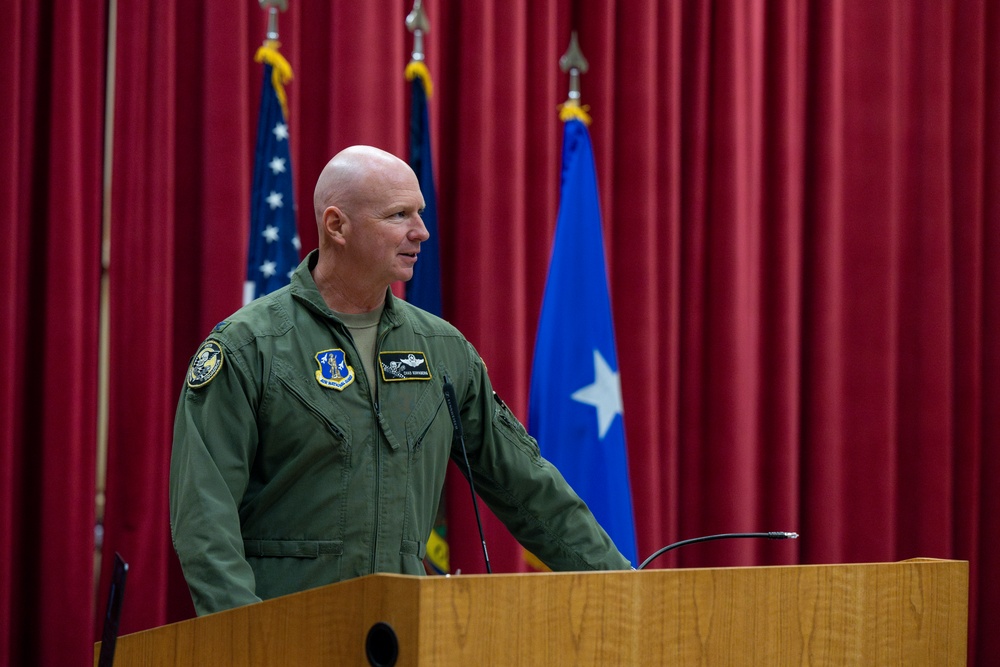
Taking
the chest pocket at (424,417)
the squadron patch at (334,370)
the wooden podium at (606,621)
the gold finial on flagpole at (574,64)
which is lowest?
the wooden podium at (606,621)

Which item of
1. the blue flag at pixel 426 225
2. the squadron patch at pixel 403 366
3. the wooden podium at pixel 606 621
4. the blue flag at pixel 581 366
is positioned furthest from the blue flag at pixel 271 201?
the wooden podium at pixel 606 621

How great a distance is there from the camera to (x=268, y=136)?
3502mm

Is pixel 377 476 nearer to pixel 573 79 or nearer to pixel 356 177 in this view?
pixel 356 177

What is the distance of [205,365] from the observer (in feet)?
6.95

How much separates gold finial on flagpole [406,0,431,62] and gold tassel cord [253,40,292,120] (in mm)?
437

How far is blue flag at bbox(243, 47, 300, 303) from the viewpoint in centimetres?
343

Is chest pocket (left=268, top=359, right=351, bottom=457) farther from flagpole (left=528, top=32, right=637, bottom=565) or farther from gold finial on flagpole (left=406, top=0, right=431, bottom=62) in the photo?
gold finial on flagpole (left=406, top=0, right=431, bottom=62)

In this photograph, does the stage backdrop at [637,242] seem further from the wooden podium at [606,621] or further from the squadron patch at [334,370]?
the wooden podium at [606,621]

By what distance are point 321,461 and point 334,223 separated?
482mm

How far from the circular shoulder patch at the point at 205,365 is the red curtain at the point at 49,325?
1245mm

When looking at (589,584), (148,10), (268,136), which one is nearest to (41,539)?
(268,136)

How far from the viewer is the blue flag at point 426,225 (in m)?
3.68

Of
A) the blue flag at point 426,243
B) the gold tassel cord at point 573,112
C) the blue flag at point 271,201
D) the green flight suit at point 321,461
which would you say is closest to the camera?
the green flight suit at point 321,461

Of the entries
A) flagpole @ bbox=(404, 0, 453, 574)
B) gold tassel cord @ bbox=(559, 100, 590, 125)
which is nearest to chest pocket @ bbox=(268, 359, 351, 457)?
flagpole @ bbox=(404, 0, 453, 574)
